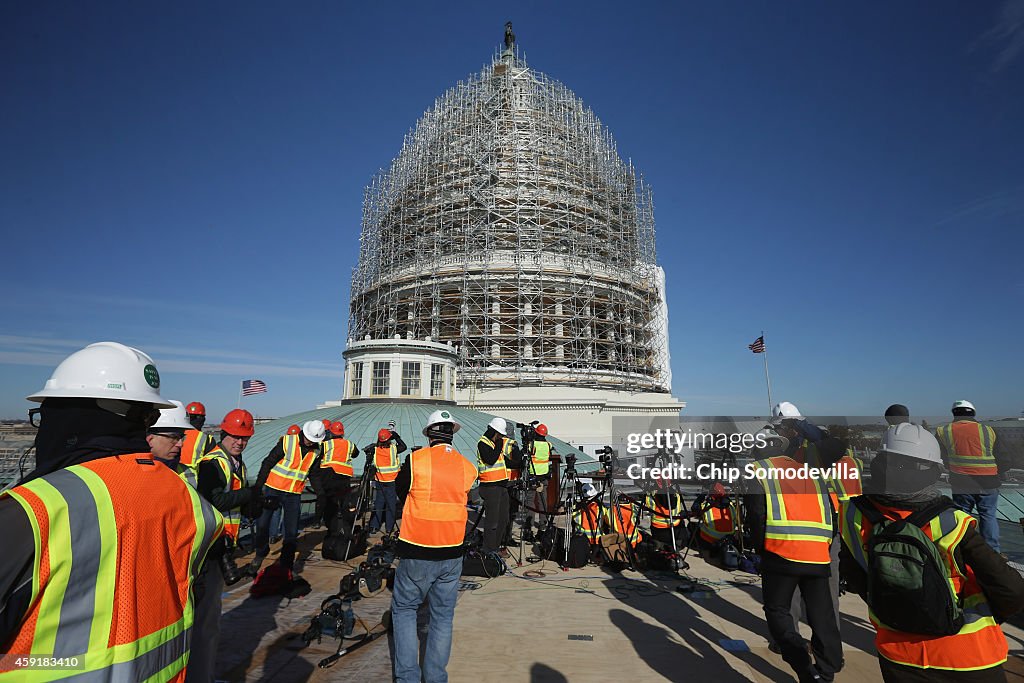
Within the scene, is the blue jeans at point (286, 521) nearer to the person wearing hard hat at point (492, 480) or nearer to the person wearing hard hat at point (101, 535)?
the person wearing hard hat at point (492, 480)

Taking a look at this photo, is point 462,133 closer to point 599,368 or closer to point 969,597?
point 599,368

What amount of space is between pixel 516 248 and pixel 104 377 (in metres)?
33.9

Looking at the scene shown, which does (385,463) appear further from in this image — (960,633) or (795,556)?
(960,633)

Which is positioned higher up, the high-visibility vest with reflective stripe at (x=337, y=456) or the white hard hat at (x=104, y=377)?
the white hard hat at (x=104, y=377)

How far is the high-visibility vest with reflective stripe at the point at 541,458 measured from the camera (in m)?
9.93

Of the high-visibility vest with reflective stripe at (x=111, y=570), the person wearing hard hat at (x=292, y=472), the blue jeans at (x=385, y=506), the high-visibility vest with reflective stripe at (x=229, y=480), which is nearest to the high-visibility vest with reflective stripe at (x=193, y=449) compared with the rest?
the high-visibility vest with reflective stripe at (x=229, y=480)

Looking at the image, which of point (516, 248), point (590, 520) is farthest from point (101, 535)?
point (516, 248)

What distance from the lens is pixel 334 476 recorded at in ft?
29.2

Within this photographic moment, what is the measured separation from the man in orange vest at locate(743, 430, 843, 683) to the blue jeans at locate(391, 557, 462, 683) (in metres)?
2.41

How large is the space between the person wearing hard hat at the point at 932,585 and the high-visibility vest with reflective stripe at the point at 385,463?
7921 mm

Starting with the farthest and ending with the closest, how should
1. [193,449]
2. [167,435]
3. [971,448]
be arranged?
1. [971,448]
2. [193,449]
3. [167,435]

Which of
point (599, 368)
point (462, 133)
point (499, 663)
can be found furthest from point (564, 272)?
point (499, 663)

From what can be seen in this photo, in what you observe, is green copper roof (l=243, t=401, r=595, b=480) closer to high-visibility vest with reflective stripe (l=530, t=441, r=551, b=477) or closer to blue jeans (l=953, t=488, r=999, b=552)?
high-visibility vest with reflective stripe (l=530, t=441, r=551, b=477)

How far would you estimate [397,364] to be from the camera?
2372 centimetres
